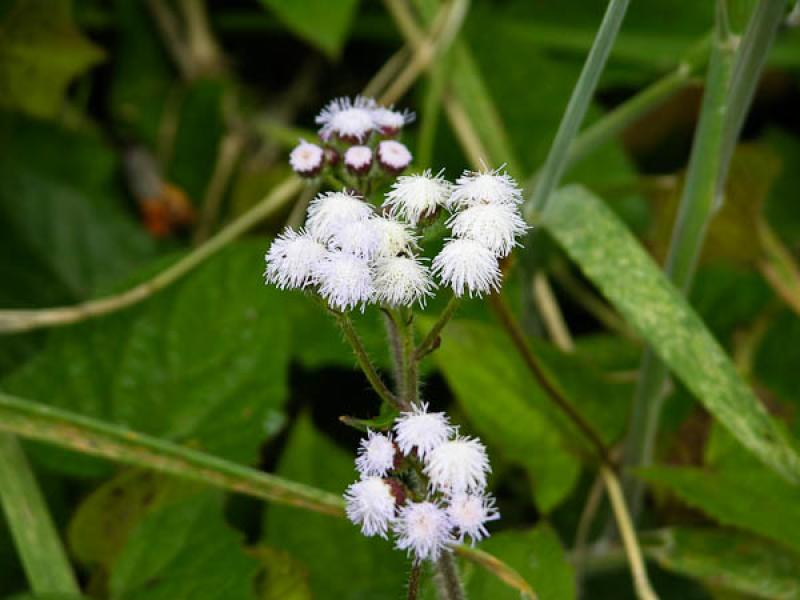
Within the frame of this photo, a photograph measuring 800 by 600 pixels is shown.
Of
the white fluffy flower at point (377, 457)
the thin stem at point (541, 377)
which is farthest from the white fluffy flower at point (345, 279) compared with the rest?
the thin stem at point (541, 377)

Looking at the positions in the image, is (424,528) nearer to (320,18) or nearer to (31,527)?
(31,527)

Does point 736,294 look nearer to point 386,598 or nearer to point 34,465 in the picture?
point 386,598

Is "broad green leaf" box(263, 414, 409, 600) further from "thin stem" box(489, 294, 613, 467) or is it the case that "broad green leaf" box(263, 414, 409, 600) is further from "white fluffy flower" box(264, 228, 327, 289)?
"white fluffy flower" box(264, 228, 327, 289)

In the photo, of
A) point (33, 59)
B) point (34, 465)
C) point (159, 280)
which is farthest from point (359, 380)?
point (33, 59)

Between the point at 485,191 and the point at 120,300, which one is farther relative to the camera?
the point at 120,300

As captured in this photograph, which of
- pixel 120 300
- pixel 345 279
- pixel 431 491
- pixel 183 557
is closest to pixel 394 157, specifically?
pixel 345 279
